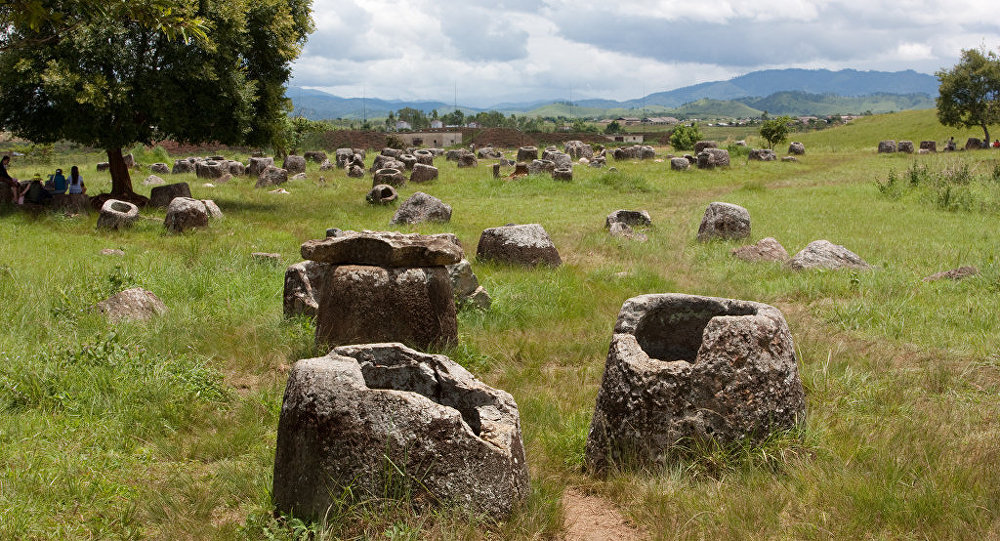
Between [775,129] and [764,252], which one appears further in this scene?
[775,129]

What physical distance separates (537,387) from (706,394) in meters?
2.23

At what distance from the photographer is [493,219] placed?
17.9 m

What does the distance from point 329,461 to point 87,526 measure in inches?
60.8

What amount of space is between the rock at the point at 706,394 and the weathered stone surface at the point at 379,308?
2.62 m

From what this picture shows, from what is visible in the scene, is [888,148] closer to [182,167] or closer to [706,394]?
[182,167]

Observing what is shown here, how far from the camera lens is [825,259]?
1080cm

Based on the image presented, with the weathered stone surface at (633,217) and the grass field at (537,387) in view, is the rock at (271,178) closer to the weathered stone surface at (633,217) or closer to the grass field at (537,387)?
the grass field at (537,387)

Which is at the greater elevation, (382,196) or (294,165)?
(294,165)

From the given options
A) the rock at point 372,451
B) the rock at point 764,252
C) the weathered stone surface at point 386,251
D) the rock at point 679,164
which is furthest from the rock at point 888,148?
the rock at point 372,451

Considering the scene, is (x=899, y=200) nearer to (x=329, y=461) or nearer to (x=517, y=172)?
(x=517, y=172)

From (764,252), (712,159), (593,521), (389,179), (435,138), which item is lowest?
(593,521)

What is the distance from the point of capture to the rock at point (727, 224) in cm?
1403

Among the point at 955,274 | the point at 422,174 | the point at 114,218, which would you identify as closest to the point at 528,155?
the point at 422,174

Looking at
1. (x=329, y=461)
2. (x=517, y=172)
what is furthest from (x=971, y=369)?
(x=517, y=172)
